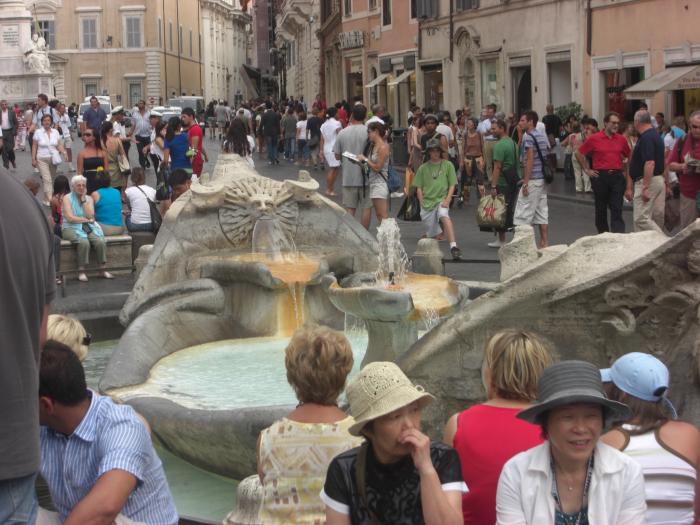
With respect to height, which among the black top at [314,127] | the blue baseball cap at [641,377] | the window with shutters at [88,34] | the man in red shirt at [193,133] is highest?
the window with shutters at [88,34]

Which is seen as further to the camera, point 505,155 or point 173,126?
point 173,126

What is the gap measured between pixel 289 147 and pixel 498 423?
1199 inches

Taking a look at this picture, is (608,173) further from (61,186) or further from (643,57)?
(643,57)

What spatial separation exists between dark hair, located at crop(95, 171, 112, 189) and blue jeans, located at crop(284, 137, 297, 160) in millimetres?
18107

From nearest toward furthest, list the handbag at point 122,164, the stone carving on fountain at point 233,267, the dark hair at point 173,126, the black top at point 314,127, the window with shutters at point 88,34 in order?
1. the stone carving on fountain at point 233,267
2. the dark hair at point 173,126
3. the handbag at point 122,164
4. the black top at point 314,127
5. the window with shutters at point 88,34

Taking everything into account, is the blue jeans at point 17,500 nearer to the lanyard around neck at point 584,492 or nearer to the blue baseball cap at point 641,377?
the lanyard around neck at point 584,492

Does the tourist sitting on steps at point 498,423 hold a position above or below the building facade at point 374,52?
below

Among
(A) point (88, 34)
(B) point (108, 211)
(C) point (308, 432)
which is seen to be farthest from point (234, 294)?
(A) point (88, 34)

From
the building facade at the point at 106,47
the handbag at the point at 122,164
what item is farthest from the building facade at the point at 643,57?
the building facade at the point at 106,47

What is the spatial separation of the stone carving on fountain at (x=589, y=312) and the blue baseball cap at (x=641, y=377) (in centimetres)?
166

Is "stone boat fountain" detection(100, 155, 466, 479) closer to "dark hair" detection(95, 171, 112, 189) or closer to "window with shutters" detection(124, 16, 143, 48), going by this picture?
"dark hair" detection(95, 171, 112, 189)

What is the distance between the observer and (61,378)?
3824mm

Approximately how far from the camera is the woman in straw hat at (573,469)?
3.48 metres

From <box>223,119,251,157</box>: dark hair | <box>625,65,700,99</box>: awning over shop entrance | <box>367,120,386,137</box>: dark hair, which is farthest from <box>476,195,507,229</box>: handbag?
<box>625,65,700,99</box>: awning over shop entrance
